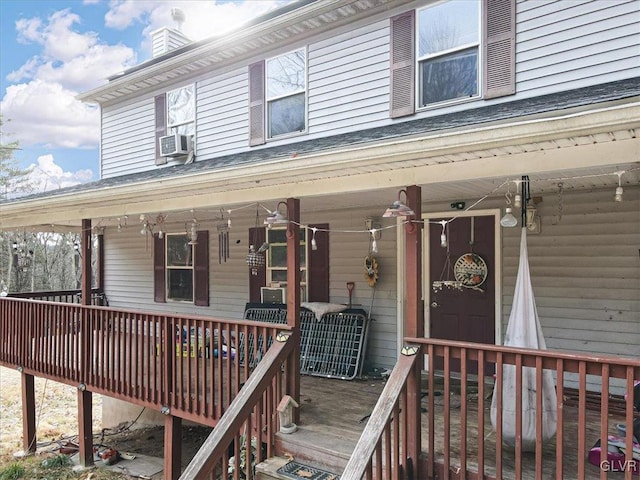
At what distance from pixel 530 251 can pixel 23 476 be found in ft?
22.8

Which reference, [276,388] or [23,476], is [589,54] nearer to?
[276,388]

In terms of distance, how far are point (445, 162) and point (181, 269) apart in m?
6.42

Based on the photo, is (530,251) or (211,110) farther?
(211,110)

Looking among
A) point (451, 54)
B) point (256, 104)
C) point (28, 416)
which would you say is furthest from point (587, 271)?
point (28, 416)

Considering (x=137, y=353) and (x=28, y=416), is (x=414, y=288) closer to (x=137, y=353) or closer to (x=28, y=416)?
(x=137, y=353)

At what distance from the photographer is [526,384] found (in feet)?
11.0

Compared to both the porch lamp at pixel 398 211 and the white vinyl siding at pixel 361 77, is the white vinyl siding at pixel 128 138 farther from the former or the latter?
the porch lamp at pixel 398 211

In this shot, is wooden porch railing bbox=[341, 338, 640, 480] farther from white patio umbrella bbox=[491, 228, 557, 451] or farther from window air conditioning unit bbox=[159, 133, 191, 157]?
window air conditioning unit bbox=[159, 133, 191, 157]

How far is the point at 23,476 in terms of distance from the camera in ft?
20.7

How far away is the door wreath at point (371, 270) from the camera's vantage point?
6273mm

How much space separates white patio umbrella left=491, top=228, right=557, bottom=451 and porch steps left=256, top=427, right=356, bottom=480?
1.18 metres

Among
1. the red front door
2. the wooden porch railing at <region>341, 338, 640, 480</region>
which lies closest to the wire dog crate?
the red front door

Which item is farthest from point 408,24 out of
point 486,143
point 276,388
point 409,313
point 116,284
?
point 116,284

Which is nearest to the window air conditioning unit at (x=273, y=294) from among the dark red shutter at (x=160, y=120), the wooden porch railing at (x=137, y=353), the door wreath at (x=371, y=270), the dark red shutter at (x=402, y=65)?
the wooden porch railing at (x=137, y=353)
